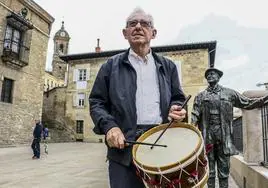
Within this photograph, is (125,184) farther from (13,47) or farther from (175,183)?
(13,47)

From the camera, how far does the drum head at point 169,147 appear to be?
156 cm

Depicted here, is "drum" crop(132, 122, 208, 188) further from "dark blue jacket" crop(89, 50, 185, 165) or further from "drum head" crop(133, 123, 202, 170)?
"dark blue jacket" crop(89, 50, 185, 165)

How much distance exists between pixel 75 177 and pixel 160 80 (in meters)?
5.64

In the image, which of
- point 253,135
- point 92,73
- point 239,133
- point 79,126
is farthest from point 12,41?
point 253,135

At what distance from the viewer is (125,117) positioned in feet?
6.17

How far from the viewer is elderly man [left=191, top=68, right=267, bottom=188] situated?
166 inches

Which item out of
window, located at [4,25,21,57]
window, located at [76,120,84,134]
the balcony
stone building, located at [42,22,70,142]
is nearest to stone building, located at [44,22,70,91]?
stone building, located at [42,22,70,142]

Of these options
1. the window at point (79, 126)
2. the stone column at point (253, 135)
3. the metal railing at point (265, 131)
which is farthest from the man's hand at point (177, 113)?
the window at point (79, 126)

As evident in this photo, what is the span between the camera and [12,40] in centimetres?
1858

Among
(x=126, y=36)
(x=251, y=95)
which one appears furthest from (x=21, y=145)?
(x=126, y=36)

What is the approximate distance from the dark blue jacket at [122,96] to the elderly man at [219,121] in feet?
7.63

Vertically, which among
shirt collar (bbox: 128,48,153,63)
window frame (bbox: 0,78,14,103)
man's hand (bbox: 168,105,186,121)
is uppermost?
window frame (bbox: 0,78,14,103)

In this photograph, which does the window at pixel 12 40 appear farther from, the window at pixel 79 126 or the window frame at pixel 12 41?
the window at pixel 79 126

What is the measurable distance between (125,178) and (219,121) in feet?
9.15
